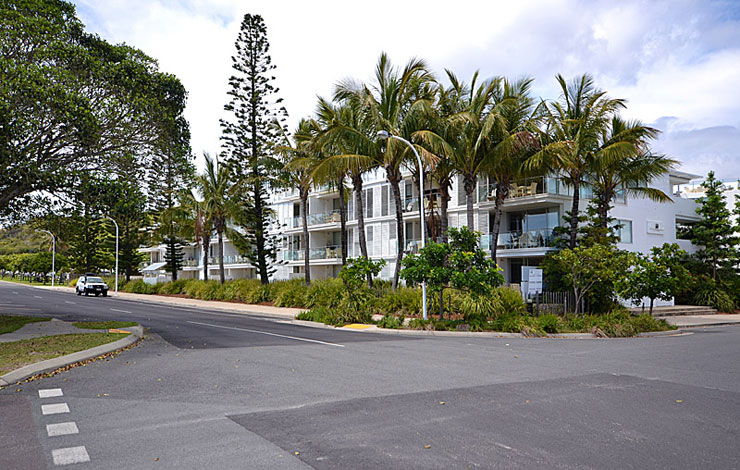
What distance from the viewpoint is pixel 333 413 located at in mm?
6980

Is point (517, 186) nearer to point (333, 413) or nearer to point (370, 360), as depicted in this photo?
point (370, 360)

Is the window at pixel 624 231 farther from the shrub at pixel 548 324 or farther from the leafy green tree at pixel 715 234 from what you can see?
the shrub at pixel 548 324

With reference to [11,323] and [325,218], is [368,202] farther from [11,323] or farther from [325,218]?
[11,323]

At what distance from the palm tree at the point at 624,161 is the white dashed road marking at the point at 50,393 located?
23.0 meters

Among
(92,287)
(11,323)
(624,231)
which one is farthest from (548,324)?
(92,287)

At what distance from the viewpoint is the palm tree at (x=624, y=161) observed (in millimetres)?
24812

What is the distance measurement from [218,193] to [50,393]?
3096cm

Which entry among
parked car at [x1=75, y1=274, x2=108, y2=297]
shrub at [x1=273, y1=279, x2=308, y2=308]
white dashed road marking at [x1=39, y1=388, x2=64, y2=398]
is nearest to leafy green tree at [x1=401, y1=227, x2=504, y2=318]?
shrub at [x1=273, y1=279, x2=308, y2=308]

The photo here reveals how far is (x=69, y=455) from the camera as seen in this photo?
5.38 metres

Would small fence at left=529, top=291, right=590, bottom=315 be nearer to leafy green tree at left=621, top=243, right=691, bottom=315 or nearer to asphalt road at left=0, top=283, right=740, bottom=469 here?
leafy green tree at left=621, top=243, right=691, bottom=315

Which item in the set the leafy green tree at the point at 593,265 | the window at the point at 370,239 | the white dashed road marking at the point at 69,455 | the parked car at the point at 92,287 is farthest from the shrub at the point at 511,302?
the parked car at the point at 92,287

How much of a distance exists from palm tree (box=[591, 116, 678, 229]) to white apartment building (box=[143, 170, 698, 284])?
8.90 ft

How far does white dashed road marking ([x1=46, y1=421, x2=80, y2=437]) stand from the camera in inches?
241

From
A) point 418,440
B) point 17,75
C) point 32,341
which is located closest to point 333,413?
point 418,440
